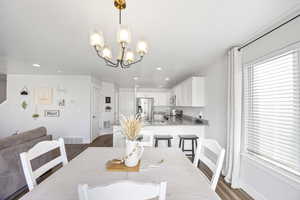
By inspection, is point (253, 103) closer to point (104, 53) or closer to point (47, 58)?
point (104, 53)

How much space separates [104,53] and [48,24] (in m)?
0.88

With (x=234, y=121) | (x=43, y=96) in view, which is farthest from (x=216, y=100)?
(x=43, y=96)

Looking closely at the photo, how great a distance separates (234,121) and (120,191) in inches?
91.4

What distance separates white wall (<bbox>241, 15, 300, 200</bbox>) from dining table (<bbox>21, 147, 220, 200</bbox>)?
1202 mm

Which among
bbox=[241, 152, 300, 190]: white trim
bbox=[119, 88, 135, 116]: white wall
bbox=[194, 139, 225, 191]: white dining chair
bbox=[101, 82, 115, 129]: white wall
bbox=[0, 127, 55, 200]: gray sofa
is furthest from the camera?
bbox=[119, 88, 135, 116]: white wall

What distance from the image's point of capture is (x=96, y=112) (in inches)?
219

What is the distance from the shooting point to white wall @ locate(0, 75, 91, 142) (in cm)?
474

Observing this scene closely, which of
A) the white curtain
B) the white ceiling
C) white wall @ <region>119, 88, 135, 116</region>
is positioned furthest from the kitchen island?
white wall @ <region>119, 88, 135, 116</region>

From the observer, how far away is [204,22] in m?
1.66

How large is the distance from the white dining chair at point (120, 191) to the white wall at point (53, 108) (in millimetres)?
4665

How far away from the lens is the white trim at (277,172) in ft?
4.93

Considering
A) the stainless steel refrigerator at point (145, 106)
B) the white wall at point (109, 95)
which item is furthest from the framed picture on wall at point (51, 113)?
the stainless steel refrigerator at point (145, 106)

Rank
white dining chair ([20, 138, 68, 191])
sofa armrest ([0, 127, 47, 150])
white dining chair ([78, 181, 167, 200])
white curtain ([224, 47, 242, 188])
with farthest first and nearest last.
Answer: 1. white curtain ([224, 47, 242, 188])
2. sofa armrest ([0, 127, 47, 150])
3. white dining chair ([20, 138, 68, 191])
4. white dining chair ([78, 181, 167, 200])

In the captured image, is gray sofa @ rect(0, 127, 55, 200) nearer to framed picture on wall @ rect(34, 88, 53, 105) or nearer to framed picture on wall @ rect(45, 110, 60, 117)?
framed picture on wall @ rect(45, 110, 60, 117)
